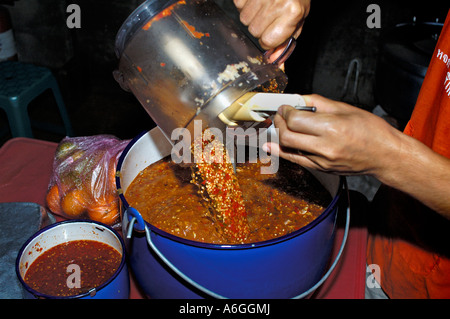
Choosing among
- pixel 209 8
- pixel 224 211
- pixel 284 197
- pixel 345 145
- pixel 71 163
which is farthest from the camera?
pixel 71 163

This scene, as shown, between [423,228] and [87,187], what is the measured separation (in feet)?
3.95

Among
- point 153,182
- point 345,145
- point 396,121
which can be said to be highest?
point 345,145

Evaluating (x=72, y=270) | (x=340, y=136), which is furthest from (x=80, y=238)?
(x=340, y=136)

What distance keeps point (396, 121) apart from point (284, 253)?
7.96 feet

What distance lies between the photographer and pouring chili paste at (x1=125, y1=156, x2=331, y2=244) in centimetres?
130

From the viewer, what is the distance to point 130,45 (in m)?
1.03

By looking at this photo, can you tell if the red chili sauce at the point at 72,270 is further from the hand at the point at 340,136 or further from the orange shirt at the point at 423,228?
the orange shirt at the point at 423,228

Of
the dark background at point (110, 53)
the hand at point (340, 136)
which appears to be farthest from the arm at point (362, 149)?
the dark background at point (110, 53)

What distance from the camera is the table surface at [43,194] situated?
138cm

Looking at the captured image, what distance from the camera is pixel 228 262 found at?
1012 millimetres

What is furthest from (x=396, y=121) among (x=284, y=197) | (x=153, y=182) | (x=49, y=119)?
(x=49, y=119)

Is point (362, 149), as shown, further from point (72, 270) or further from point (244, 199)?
point (72, 270)

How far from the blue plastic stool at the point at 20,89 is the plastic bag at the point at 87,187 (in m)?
1.19
